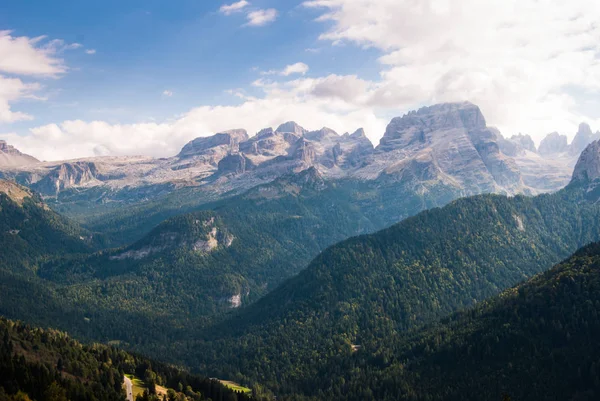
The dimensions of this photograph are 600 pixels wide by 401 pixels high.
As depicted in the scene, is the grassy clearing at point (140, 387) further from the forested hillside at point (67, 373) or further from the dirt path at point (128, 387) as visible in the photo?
the forested hillside at point (67, 373)

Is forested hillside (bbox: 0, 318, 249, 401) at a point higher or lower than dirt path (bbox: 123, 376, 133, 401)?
higher

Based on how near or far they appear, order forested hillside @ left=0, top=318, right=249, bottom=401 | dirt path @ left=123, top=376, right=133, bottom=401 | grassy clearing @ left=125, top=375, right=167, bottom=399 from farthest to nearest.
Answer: grassy clearing @ left=125, top=375, right=167, bottom=399, dirt path @ left=123, top=376, right=133, bottom=401, forested hillside @ left=0, top=318, right=249, bottom=401

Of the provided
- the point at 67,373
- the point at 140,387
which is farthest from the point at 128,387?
the point at 67,373

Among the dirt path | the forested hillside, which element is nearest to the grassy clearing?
the dirt path

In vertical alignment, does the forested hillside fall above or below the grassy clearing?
above

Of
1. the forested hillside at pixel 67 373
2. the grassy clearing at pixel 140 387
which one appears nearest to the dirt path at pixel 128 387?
the grassy clearing at pixel 140 387

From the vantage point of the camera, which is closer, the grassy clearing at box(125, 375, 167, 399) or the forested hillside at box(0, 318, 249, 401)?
the forested hillside at box(0, 318, 249, 401)

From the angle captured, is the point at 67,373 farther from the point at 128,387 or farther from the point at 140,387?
the point at 140,387

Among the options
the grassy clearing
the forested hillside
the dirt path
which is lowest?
the grassy clearing

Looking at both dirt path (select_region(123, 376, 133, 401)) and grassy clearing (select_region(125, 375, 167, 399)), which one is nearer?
dirt path (select_region(123, 376, 133, 401))

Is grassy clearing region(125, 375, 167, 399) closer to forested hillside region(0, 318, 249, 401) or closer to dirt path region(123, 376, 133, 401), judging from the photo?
Answer: dirt path region(123, 376, 133, 401)

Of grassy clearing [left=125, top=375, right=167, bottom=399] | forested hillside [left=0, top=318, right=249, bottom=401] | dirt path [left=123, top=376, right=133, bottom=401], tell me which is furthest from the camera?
grassy clearing [left=125, top=375, right=167, bottom=399]

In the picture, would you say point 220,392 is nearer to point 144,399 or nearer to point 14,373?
point 144,399

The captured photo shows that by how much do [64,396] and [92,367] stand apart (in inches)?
1592
